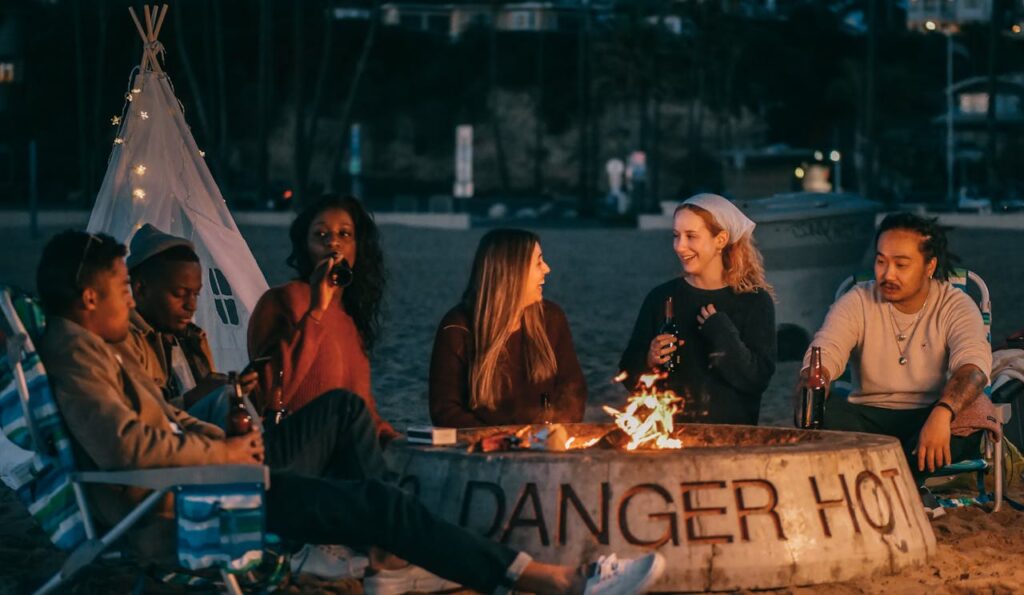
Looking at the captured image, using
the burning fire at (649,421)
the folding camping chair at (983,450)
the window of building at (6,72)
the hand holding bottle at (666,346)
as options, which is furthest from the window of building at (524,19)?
the burning fire at (649,421)

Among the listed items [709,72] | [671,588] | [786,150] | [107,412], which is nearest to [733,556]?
[671,588]

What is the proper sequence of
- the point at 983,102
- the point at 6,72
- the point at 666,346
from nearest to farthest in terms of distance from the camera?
the point at 666,346
the point at 6,72
the point at 983,102

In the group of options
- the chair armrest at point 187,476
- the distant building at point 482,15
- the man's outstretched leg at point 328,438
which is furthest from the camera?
the distant building at point 482,15

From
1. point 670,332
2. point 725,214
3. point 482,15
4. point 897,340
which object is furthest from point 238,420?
point 482,15

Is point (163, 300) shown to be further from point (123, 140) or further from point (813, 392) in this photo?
point (123, 140)

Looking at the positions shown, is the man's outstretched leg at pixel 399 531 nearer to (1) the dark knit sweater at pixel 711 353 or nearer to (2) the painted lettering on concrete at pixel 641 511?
(2) the painted lettering on concrete at pixel 641 511

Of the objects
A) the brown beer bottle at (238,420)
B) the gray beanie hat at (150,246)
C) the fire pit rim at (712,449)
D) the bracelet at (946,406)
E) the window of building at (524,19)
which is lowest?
the fire pit rim at (712,449)

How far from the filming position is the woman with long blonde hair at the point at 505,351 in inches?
257

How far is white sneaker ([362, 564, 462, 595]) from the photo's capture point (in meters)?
5.65

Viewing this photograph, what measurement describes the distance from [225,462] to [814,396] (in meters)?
2.64

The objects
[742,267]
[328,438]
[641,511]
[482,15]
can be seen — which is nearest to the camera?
[328,438]

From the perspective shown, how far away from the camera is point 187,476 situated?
4762mm

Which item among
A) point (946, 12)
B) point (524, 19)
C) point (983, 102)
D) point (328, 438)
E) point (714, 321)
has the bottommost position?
point (328, 438)

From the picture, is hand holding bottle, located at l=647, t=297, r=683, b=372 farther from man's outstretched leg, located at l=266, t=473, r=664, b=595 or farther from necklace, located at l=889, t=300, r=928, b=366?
man's outstretched leg, located at l=266, t=473, r=664, b=595
